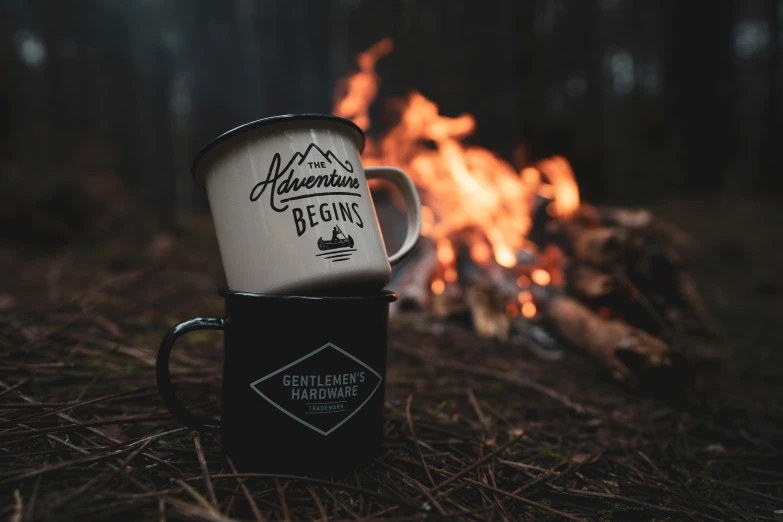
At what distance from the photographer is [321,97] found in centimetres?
1248

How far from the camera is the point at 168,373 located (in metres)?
1.13

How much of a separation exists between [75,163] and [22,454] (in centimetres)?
1011

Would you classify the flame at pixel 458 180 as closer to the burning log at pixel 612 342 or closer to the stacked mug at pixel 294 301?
the burning log at pixel 612 342

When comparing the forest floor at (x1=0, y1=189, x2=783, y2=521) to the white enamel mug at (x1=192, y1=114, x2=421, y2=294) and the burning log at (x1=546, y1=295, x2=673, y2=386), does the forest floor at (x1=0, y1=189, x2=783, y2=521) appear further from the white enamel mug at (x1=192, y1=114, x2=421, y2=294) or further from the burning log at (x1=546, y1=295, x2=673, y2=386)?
the white enamel mug at (x1=192, y1=114, x2=421, y2=294)

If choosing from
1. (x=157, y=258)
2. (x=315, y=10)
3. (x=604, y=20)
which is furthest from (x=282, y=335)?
(x=604, y=20)

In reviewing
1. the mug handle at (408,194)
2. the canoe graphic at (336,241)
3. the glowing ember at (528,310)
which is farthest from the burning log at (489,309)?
A: the canoe graphic at (336,241)

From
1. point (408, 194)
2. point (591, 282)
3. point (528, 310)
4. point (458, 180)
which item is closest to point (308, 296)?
point (408, 194)

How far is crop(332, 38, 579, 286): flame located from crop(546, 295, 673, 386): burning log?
505 millimetres

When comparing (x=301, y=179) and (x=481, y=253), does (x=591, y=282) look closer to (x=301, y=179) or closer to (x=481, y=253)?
(x=481, y=253)

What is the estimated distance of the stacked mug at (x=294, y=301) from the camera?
1.08 metres

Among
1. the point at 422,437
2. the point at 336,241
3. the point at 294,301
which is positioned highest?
the point at 336,241

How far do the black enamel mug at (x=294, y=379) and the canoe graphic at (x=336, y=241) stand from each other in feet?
0.42

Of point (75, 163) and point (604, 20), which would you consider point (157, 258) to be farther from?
point (604, 20)

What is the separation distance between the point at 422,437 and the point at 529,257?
8.21ft
